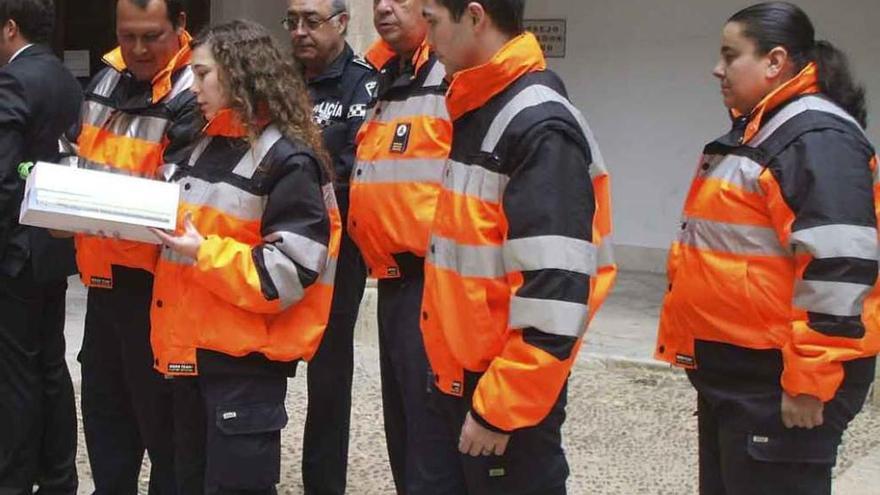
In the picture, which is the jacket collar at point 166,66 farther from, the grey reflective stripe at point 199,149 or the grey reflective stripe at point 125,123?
the grey reflective stripe at point 199,149

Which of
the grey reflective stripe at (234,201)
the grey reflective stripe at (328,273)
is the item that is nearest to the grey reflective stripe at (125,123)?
the grey reflective stripe at (234,201)

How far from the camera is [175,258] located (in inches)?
133

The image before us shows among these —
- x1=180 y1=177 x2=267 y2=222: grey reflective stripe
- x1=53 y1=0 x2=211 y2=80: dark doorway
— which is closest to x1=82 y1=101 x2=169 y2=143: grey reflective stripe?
x1=180 y1=177 x2=267 y2=222: grey reflective stripe

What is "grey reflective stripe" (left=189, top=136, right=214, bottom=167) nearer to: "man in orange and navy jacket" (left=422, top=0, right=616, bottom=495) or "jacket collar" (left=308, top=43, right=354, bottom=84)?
"man in orange and navy jacket" (left=422, top=0, right=616, bottom=495)

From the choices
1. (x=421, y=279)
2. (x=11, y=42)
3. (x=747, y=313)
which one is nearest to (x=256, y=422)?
(x=421, y=279)

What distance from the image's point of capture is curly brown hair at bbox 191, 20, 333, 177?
129 inches

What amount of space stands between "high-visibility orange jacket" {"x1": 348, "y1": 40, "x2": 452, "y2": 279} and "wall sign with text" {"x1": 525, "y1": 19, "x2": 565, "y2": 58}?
231 inches

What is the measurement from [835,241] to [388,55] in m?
1.82

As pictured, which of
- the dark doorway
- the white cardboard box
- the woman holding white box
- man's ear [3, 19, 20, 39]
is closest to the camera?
the white cardboard box

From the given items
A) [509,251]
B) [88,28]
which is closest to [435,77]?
[509,251]

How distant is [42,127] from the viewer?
420 cm

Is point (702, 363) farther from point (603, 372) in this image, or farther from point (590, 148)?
point (603, 372)

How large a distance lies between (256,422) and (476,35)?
1.25 meters

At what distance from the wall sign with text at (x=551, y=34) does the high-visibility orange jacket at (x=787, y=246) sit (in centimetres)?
642
